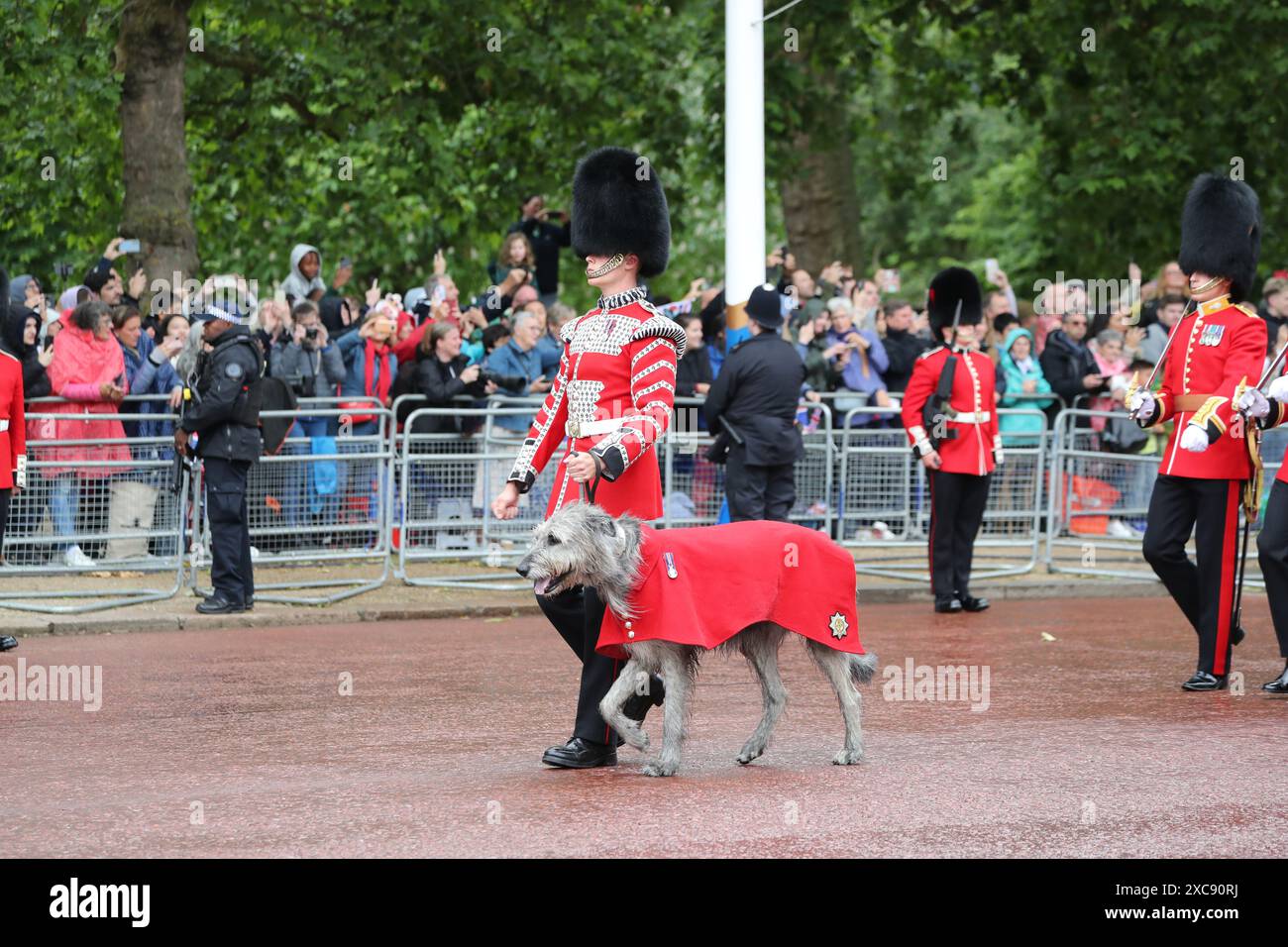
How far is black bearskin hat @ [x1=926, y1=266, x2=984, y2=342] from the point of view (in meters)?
15.0

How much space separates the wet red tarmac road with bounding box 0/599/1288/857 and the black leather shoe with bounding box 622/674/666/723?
0.31 metres

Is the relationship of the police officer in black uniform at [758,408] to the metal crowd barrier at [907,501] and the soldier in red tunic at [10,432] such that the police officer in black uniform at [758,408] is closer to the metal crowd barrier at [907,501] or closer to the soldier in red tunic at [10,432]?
the metal crowd barrier at [907,501]

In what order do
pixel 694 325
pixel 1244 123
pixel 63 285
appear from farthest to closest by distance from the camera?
1. pixel 1244 123
2. pixel 63 285
3. pixel 694 325

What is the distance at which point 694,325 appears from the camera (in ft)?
55.7

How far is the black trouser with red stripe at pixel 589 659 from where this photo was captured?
827 centimetres

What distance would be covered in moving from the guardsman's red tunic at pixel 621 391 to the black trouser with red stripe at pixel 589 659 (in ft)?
1.23

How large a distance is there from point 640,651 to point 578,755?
2.08ft

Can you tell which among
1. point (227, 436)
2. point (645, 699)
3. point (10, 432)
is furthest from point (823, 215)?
point (645, 699)

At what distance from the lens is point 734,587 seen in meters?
8.09

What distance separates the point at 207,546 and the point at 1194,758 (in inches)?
324

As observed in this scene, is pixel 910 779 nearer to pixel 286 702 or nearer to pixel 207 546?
pixel 286 702

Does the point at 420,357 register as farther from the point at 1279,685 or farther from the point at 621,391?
the point at 621,391

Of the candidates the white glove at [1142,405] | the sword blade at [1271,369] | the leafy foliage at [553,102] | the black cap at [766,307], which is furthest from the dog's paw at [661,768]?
the leafy foliage at [553,102]
